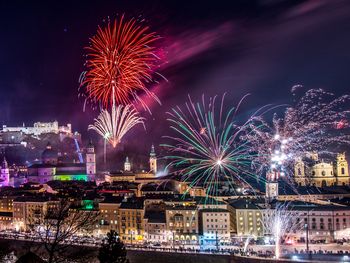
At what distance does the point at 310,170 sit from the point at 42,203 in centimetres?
2220

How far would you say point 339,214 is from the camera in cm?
2466

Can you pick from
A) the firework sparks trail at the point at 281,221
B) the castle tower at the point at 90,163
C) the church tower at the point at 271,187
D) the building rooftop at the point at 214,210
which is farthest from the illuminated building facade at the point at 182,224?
the castle tower at the point at 90,163

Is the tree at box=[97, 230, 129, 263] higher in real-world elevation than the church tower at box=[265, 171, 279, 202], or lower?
lower

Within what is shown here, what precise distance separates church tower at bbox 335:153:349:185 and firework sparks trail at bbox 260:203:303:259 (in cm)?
1512

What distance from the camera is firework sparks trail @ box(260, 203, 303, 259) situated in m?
23.8

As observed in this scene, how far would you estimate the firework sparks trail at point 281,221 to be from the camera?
2383cm

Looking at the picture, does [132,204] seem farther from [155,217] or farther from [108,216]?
[155,217]

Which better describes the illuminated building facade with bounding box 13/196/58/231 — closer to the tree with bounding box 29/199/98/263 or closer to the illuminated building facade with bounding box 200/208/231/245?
the tree with bounding box 29/199/98/263

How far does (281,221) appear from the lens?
24266 mm

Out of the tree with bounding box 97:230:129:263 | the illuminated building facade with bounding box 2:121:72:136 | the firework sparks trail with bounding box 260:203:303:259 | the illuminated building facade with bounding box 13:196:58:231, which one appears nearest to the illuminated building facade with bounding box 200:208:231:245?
the firework sparks trail with bounding box 260:203:303:259

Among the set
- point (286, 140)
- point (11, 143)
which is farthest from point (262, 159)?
point (11, 143)

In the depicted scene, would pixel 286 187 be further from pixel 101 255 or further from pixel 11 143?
pixel 11 143

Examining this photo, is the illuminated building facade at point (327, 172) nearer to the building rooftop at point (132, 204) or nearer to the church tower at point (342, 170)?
the church tower at point (342, 170)

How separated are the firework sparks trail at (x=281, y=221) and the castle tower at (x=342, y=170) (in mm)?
15124
